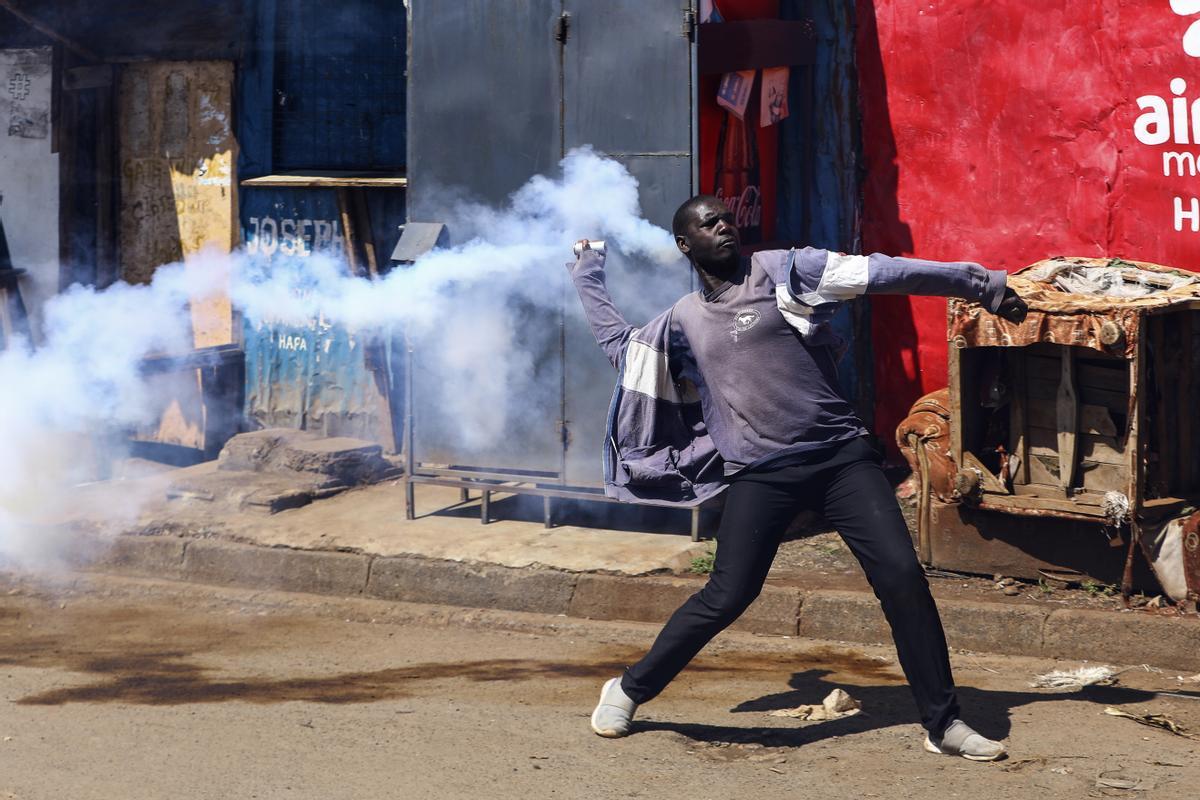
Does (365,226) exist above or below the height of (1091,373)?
above

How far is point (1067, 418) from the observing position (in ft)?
19.9

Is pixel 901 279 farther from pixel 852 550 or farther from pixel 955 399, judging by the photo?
pixel 955 399

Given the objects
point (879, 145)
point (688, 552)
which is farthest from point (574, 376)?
point (879, 145)

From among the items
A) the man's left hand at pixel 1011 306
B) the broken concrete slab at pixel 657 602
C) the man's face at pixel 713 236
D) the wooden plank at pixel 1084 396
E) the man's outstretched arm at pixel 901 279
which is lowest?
the broken concrete slab at pixel 657 602

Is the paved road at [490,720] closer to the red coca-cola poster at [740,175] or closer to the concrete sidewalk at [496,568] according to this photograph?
the concrete sidewalk at [496,568]

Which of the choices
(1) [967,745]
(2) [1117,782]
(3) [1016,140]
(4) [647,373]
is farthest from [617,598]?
(3) [1016,140]

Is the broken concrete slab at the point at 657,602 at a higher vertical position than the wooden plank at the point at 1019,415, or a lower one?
lower

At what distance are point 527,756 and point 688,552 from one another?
235cm

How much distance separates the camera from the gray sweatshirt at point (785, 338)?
4434 millimetres

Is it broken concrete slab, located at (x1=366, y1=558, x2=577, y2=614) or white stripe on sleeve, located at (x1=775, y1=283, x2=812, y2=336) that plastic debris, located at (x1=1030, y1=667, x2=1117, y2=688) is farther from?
broken concrete slab, located at (x1=366, y1=558, x2=577, y2=614)

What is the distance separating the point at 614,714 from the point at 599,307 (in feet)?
4.45

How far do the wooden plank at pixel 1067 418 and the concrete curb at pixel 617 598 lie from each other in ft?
2.00

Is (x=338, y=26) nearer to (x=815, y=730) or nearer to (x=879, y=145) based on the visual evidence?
(x=879, y=145)

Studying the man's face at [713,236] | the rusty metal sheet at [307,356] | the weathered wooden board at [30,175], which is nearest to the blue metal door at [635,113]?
the man's face at [713,236]
